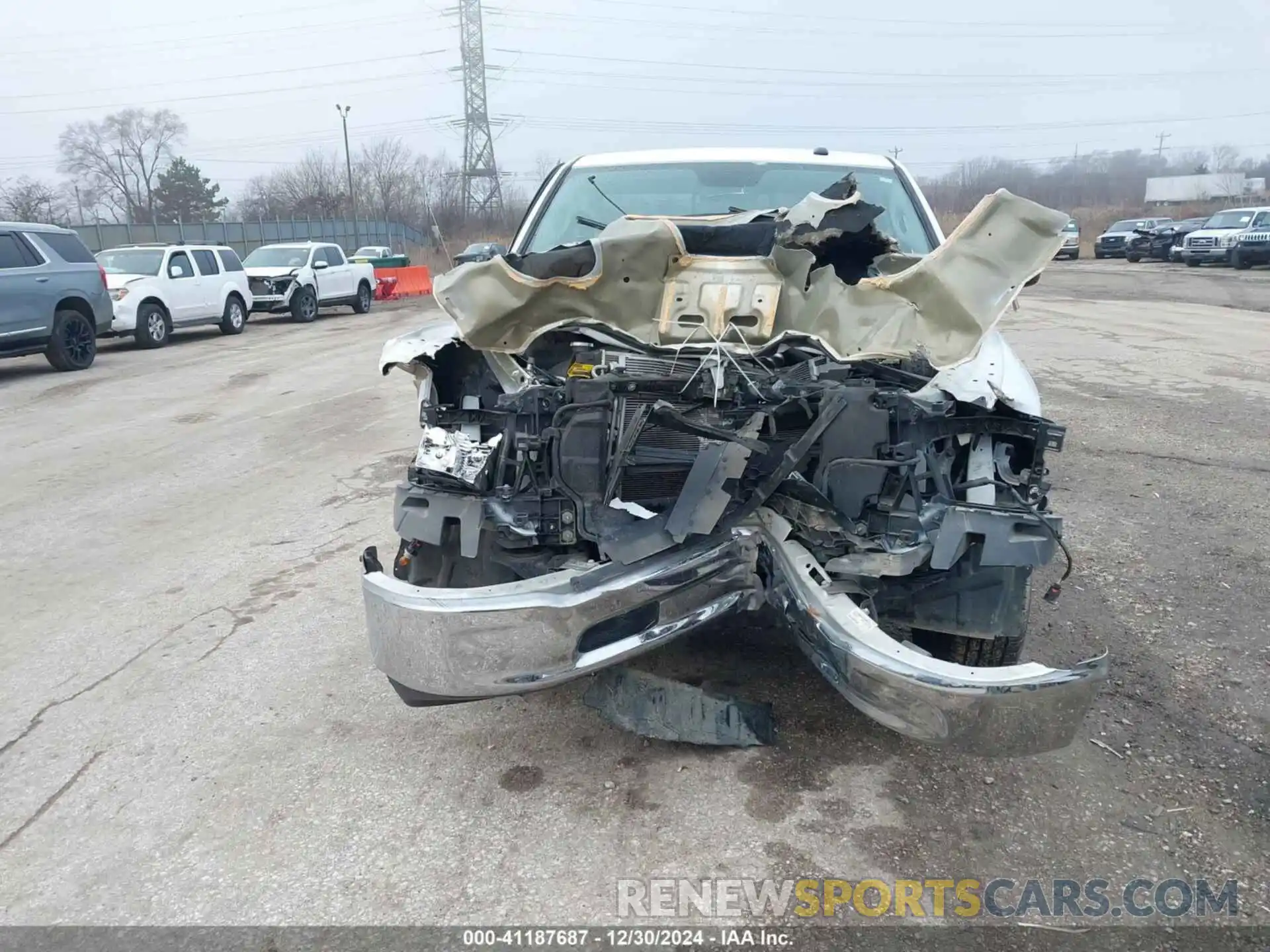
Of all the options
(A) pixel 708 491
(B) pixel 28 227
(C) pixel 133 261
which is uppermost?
(B) pixel 28 227

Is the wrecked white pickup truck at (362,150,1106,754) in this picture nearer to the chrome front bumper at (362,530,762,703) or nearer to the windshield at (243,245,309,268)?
the chrome front bumper at (362,530,762,703)

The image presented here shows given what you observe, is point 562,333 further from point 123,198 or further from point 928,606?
point 123,198

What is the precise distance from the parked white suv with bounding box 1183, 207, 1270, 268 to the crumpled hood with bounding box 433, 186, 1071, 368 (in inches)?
1154

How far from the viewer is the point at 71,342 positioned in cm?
1266

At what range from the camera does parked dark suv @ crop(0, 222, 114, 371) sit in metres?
11.8

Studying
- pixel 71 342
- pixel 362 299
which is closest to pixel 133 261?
pixel 71 342

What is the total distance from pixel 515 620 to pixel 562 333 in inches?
52.2

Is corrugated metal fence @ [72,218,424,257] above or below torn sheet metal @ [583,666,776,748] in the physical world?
above

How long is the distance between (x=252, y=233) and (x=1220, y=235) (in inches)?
1374

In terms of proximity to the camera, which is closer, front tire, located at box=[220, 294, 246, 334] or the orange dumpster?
front tire, located at box=[220, 294, 246, 334]

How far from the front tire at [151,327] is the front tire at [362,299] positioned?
660 cm

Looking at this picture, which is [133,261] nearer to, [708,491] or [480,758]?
[480,758]

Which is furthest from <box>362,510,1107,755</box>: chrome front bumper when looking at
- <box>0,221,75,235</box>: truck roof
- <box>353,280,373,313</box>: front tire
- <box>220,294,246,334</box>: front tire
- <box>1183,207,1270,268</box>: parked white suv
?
<box>1183,207,1270,268</box>: parked white suv

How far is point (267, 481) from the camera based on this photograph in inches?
265
